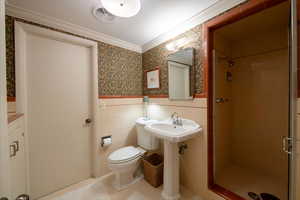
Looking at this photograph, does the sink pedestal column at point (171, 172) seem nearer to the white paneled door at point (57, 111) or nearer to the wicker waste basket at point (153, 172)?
the wicker waste basket at point (153, 172)

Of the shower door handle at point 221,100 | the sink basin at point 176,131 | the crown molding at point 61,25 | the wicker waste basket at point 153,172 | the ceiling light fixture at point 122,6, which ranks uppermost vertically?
the crown molding at point 61,25

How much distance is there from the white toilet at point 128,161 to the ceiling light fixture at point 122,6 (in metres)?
1.45

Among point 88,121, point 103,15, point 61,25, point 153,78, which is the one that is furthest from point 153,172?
point 61,25

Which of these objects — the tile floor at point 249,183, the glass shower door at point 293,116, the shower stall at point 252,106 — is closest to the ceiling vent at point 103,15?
the shower stall at point 252,106

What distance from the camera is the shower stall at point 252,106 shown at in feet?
5.28

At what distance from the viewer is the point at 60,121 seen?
1.63 meters

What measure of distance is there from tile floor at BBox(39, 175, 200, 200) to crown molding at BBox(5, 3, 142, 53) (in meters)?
2.11

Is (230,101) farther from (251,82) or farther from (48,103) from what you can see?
(48,103)

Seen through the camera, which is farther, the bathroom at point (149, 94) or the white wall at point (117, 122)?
the white wall at point (117, 122)

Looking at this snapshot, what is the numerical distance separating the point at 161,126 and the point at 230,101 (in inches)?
54.5

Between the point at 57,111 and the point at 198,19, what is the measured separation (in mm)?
2131

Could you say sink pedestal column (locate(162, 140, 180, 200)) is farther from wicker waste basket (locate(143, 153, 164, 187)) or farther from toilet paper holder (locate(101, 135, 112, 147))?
toilet paper holder (locate(101, 135, 112, 147))

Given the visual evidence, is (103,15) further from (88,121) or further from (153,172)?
(153,172)

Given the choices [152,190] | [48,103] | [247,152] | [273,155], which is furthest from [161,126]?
[273,155]
